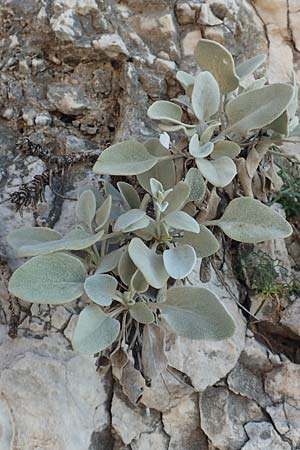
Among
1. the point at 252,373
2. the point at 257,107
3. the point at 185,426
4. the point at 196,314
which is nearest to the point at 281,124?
the point at 257,107

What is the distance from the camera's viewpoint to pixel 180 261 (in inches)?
30.1

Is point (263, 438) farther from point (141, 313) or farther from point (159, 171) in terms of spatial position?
point (159, 171)

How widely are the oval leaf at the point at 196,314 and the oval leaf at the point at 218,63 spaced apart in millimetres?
377

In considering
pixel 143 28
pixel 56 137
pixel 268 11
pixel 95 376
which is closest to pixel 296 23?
pixel 268 11

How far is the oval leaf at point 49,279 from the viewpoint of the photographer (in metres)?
0.74

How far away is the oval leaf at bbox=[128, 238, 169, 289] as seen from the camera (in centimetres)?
74

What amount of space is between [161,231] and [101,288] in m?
0.14

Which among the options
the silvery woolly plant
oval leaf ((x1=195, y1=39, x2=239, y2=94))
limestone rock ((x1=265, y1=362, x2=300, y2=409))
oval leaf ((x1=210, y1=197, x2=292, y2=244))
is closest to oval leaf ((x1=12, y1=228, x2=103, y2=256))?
the silvery woolly plant

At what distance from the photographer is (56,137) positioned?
1.08m

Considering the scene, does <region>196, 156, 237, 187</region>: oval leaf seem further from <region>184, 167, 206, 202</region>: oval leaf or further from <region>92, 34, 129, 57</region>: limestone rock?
<region>92, 34, 129, 57</region>: limestone rock

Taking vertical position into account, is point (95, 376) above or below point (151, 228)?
below

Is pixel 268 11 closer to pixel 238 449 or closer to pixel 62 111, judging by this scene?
pixel 62 111

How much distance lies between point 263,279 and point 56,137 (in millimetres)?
520

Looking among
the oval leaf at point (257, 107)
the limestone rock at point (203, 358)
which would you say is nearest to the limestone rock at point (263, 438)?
the limestone rock at point (203, 358)
